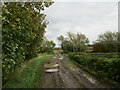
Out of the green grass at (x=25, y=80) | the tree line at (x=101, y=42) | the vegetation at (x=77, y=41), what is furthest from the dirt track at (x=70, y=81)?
the vegetation at (x=77, y=41)

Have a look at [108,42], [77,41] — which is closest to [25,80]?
[108,42]

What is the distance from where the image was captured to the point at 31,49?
9102 millimetres

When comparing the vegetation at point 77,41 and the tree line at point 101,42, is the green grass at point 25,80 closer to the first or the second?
the tree line at point 101,42

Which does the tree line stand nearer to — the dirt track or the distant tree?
the distant tree

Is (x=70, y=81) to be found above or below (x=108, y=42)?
below

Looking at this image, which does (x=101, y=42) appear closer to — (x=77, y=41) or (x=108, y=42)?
(x=108, y=42)

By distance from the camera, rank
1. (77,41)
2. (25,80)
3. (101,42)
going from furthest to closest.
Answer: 1. (77,41)
2. (101,42)
3. (25,80)

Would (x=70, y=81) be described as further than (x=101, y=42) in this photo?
No

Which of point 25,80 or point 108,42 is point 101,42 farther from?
point 25,80

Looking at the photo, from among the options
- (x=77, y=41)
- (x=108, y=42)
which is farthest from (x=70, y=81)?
(x=77, y=41)

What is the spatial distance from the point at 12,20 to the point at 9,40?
0.75 m

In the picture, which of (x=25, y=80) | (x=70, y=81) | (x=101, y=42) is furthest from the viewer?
(x=101, y=42)

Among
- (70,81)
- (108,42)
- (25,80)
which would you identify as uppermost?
(108,42)

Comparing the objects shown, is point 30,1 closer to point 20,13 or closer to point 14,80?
point 20,13
